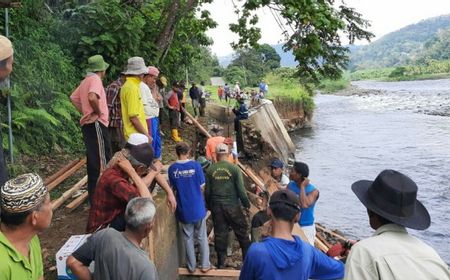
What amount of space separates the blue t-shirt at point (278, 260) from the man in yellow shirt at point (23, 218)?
1418 millimetres

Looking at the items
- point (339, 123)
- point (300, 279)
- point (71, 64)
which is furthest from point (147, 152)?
point (339, 123)

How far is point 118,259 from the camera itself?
321 cm

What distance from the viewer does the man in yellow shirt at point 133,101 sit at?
593 cm

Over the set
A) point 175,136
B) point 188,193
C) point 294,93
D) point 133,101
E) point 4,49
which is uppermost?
point 4,49

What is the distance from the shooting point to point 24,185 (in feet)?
8.81

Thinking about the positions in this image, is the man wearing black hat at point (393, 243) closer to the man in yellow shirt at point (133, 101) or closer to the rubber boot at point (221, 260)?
the man in yellow shirt at point (133, 101)

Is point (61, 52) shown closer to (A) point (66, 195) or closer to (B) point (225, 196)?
(A) point (66, 195)

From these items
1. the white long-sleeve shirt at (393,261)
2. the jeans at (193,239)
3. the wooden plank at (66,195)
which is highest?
the white long-sleeve shirt at (393,261)

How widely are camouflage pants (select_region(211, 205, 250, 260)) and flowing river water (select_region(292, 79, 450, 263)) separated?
27.5 feet

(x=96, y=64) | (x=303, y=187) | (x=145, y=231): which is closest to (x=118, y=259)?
(x=145, y=231)

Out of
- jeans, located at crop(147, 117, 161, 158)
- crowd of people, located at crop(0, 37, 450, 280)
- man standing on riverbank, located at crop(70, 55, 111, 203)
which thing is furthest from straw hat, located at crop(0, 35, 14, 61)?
jeans, located at crop(147, 117, 161, 158)

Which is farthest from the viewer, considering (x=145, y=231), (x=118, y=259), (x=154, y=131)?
(x=154, y=131)

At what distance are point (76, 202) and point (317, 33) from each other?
247 inches

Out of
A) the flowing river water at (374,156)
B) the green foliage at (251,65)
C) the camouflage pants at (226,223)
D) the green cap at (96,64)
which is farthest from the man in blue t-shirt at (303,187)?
the green foliage at (251,65)
